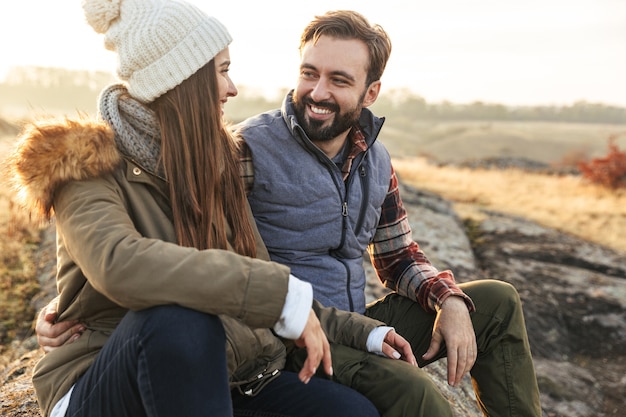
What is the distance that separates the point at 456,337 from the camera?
277 centimetres

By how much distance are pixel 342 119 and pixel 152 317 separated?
1.73 metres

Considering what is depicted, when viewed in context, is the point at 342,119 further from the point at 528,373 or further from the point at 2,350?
the point at 2,350

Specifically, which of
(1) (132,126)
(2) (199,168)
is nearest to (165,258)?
(2) (199,168)

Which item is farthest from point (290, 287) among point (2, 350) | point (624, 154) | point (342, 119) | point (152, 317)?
point (624, 154)

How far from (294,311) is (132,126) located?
100 centimetres

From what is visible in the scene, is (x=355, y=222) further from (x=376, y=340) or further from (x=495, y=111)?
(x=495, y=111)

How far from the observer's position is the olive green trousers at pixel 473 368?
234 cm

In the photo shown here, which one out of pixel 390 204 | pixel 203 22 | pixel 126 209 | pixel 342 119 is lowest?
pixel 390 204

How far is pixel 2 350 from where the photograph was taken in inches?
162

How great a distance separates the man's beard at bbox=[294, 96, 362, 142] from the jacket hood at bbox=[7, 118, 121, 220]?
123 centimetres

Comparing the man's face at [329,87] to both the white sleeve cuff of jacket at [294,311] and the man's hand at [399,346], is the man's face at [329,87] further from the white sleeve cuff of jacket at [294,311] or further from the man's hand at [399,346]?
the white sleeve cuff of jacket at [294,311]

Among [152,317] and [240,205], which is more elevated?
[240,205]

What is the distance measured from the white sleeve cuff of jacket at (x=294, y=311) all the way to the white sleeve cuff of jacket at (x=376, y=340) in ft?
2.08

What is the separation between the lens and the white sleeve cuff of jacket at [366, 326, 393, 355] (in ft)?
8.38
